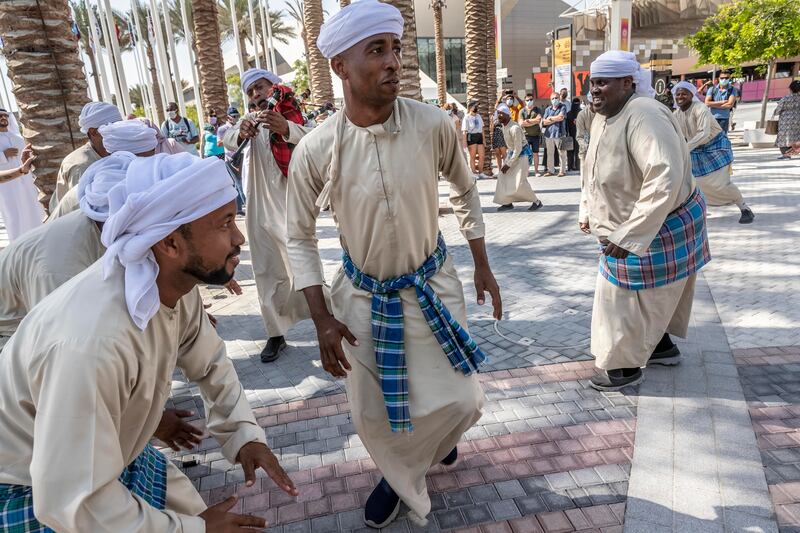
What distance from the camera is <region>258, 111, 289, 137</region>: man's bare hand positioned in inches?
161

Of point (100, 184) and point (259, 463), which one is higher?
point (100, 184)

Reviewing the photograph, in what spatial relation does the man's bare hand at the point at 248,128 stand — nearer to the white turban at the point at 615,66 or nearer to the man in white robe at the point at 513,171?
the white turban at the point at 615,66

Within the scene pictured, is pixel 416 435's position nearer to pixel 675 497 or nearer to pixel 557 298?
pixel 675 497

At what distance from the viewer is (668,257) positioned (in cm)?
354

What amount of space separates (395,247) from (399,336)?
1.28 feet

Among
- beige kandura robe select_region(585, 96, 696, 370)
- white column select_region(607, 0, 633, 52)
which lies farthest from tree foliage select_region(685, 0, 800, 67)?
beige kandura robe select_region(585, 96, 696, 370)

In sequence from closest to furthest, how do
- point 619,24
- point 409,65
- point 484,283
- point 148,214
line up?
1. point 148,214
2. point 484,283
3. point 409,65
4. point 619,24

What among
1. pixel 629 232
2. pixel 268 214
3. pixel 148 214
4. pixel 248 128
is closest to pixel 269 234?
pixel 268 214

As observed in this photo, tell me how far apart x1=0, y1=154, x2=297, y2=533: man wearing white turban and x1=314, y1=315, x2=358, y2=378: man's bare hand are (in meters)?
0.60

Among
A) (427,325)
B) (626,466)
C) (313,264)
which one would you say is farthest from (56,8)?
(626,466)

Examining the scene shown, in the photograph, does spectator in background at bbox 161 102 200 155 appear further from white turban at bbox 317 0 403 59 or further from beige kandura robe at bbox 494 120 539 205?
white turban at bbox 317 0 403 59

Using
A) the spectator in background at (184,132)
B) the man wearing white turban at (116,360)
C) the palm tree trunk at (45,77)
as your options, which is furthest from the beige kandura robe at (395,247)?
the spectator in background at (184,132)

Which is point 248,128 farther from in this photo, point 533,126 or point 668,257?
point 533,126

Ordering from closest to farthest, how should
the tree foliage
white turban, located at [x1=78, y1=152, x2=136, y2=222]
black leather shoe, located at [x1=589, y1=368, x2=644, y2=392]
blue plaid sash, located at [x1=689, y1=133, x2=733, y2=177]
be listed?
white turban, located at [x1=78, y1=152, x2=136, y2=222] < black leather shoe, located at [x1=589, y1=368, x2=644, y2=392] < blue plaid sash, located at [x1=689, y1=133, x2=733, y2=177] < the tree foliage
